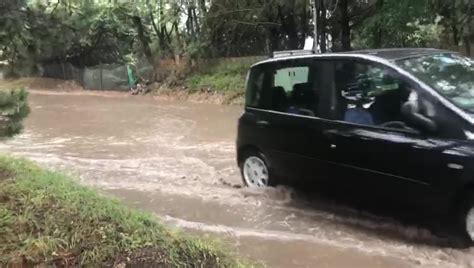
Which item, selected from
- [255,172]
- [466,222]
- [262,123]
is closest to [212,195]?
[255,172]

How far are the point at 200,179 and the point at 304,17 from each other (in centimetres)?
1665

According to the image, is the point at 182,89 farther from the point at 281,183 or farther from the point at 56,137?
the point at 281,183

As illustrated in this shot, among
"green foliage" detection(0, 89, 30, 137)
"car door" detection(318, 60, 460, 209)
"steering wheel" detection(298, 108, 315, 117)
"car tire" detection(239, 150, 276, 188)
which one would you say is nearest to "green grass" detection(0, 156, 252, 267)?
"green foliage" detection(0, 89, 30, 137)

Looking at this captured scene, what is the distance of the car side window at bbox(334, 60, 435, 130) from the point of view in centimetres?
533

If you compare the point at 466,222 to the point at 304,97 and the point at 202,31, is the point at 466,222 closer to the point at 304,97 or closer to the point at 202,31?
the point at 304,97

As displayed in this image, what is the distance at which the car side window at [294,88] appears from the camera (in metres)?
6.39

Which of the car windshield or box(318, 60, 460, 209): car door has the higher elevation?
the car windshield

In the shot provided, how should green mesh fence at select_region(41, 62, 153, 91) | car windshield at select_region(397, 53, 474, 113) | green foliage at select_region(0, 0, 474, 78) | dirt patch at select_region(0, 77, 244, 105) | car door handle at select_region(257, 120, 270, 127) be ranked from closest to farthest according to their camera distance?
car windshield at select_region(397, 53, 474, 113) → green foliage at select_region(0, 0, 474, 78) → car door handle at select_region(257, 120, 270, 127) → dirt patch at select_region(0, 77, 244, 105) → green mesh fence at select_region(41, 62, 153, 91)

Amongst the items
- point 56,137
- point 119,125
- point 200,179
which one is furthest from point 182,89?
point 200,179

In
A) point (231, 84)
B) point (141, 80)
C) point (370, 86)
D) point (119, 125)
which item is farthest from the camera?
point (141, 80)

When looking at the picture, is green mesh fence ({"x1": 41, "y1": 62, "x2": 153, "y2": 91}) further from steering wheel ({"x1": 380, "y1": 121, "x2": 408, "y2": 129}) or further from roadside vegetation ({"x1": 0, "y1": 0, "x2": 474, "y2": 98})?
steering wheel ({"x1": 380, "y1": 121, "x2": 408, "y2": 129})

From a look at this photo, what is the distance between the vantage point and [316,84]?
6328mm

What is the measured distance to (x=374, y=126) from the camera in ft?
18.5

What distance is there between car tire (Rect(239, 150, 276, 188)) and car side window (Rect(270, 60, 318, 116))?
26.6 inches
